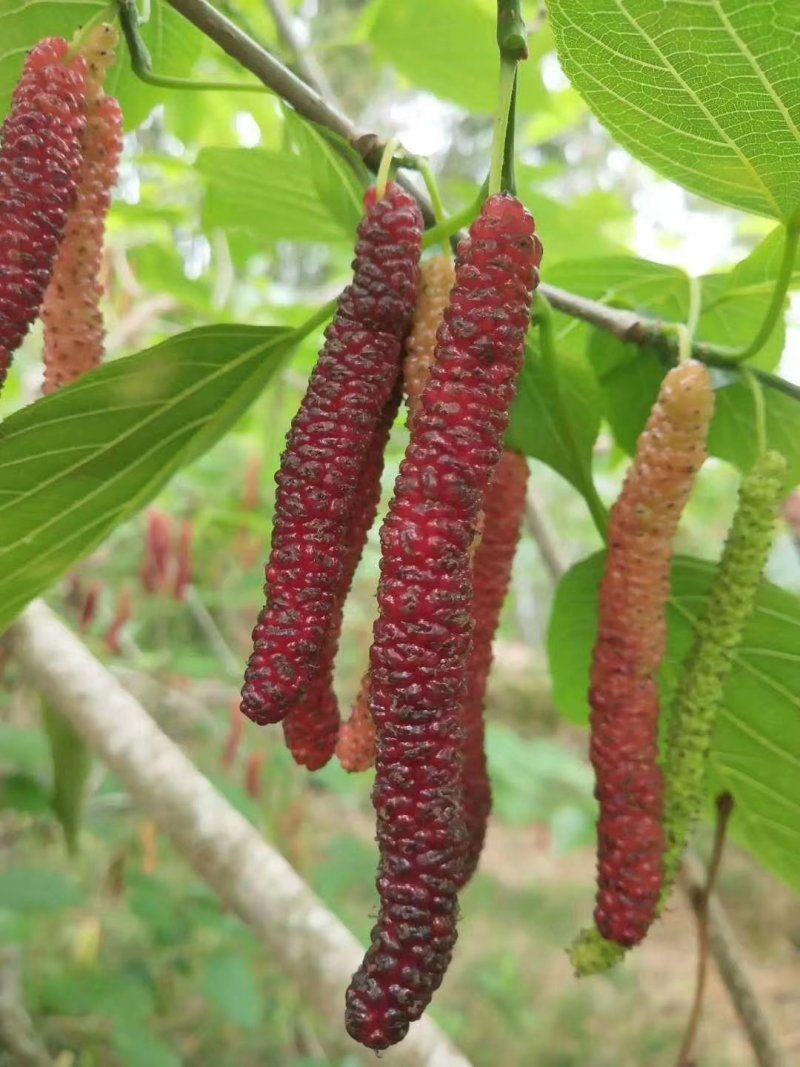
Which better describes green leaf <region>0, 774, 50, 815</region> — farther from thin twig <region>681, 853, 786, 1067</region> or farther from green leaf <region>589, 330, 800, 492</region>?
green leaf <region>589, 330, 800, 492</region>

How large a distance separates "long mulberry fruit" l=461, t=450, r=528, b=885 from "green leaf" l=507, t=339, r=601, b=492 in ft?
0.14

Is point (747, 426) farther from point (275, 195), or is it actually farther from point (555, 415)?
point (275, 195)

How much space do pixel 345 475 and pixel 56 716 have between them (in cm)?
69

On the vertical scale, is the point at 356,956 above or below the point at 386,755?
below

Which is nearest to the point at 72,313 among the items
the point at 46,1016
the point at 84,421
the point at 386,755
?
the point at 84,421

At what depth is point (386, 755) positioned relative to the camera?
46 cm

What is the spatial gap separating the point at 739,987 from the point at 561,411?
679 millimetres

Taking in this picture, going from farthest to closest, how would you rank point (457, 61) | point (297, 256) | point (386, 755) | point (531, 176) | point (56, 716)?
point (297, 256) < point (531, 176) < point (457, 61) < point (56, 716) < point (386, 755)

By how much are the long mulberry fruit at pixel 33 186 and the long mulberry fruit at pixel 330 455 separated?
15 cm

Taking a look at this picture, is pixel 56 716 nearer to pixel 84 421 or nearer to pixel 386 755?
pixel 84 421

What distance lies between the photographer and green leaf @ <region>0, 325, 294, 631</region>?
58 centimetres

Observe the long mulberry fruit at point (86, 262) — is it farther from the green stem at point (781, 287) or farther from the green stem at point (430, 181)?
the green stem at point (781, 287)

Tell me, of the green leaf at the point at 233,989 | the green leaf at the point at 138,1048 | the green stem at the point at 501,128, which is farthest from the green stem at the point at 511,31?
the green leaf at the point at 233,989

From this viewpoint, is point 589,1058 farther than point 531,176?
Yes
